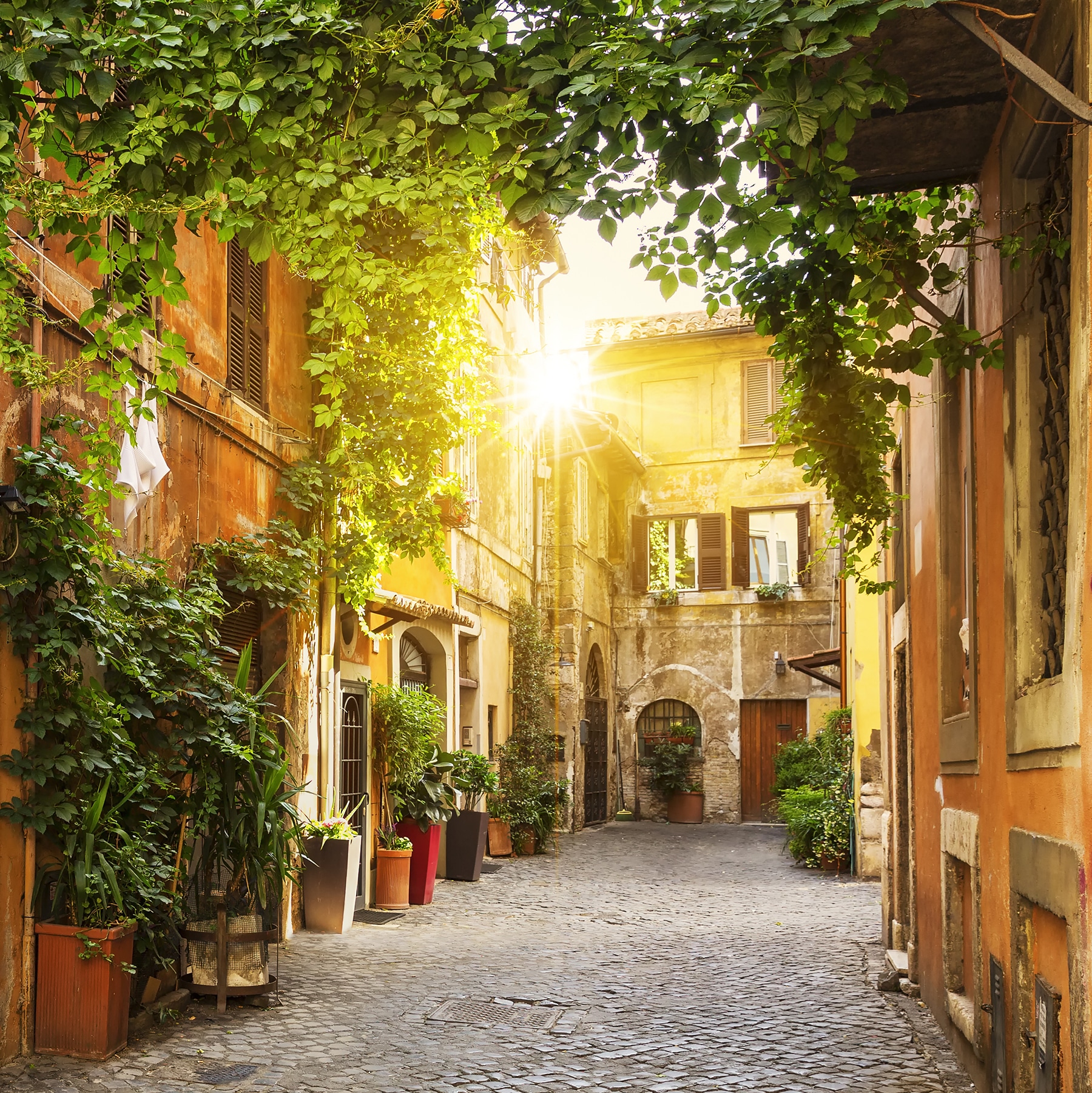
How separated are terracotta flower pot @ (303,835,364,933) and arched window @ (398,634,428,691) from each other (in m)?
4.01

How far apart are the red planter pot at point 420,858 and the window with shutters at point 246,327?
4.21m

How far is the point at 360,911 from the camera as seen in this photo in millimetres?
10328

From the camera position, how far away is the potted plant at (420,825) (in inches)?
431

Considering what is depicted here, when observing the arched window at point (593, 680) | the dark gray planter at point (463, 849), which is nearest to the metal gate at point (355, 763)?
the dark gray planter at point (463, 849)

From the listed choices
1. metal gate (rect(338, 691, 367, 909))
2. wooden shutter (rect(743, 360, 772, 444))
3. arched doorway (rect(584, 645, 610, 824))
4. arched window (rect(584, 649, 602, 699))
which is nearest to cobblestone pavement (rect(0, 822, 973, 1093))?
metal gate (rect(338, 691, 367, 909))

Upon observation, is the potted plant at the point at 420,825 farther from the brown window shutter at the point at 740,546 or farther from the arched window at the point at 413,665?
the brown window shutter at the point at 740,546

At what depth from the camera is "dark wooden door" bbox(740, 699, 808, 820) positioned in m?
22.4

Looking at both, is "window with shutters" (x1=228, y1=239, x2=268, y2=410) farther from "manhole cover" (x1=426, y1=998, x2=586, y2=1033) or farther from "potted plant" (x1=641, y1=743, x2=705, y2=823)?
"potted plant" (x1=641, y1=743, x2=705, y2=823)

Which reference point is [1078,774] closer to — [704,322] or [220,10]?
[220,10]

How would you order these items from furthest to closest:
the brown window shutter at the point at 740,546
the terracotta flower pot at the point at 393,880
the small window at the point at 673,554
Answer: the small window at the point at 673,554 < the brown window shutter at the point at 740,546 < the terracotta flower pot at the point at 393,880

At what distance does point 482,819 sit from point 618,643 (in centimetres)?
1126

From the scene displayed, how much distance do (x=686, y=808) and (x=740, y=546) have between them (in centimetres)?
506

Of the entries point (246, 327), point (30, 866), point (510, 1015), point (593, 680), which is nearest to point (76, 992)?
point (30, 866)

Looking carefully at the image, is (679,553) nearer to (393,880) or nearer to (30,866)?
(393,880)
